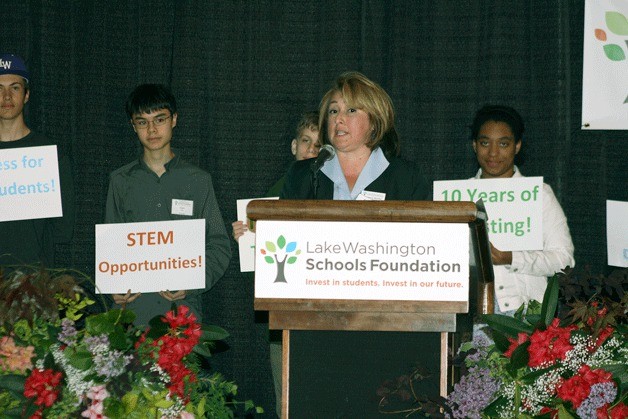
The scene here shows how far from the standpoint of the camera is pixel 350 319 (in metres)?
2.23

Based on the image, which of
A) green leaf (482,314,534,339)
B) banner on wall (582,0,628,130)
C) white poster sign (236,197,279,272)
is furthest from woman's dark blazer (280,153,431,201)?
banner on wall (582,0,628,130)

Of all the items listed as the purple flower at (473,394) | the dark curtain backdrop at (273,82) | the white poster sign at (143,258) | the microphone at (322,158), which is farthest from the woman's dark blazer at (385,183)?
the dark curtain backdrop at (273,82)

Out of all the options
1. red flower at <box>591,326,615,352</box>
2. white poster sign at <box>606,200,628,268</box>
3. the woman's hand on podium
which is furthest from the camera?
white poster sign at <box>606,200,628,268</box>

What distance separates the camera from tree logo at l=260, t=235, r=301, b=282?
2227mm

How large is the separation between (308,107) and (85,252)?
5.13 ft

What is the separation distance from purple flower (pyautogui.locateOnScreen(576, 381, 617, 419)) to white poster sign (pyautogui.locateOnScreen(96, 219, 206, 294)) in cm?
256

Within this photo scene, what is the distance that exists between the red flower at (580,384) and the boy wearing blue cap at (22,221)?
9.95ft

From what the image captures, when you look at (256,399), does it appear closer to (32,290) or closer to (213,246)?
(213,246)

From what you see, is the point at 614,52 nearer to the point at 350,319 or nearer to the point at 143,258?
the point at 143,258

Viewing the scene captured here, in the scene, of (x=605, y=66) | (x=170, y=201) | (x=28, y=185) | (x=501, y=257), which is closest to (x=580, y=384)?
(x=501, y=257)

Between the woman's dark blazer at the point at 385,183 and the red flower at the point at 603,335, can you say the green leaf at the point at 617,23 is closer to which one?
the woman's dark blazer at the point at 385,183

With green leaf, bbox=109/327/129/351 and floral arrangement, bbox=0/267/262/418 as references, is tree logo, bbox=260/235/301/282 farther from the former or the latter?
green leaf, bbox=109/327/129/351

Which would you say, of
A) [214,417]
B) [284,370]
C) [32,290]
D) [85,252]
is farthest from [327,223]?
[85,252]

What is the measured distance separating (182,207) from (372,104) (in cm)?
162
